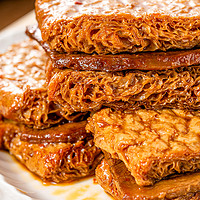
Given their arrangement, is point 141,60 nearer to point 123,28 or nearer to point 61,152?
point 123,28

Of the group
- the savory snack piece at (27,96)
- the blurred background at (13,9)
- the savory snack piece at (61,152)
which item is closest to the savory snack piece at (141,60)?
the savory snack piece at (27,96)

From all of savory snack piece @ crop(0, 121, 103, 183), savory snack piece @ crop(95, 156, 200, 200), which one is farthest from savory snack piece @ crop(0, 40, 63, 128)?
savory snack piece @ crop(95, 156, 200, 200)

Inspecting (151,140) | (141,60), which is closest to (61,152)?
(151,140)

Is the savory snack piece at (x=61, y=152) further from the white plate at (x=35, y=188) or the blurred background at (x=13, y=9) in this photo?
the blurred background at (x=13, y=9)

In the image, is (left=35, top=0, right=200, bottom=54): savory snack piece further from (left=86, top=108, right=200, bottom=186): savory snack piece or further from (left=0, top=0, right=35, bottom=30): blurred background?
(left=0, top=0, right=35, bottom=30): blurred background

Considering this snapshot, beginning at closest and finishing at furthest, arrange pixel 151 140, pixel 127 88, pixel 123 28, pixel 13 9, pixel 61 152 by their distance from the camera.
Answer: pixel 151 140 < pixel 123 28 < pixel 127 88 < pixel 61 152 < pixel 13 9
